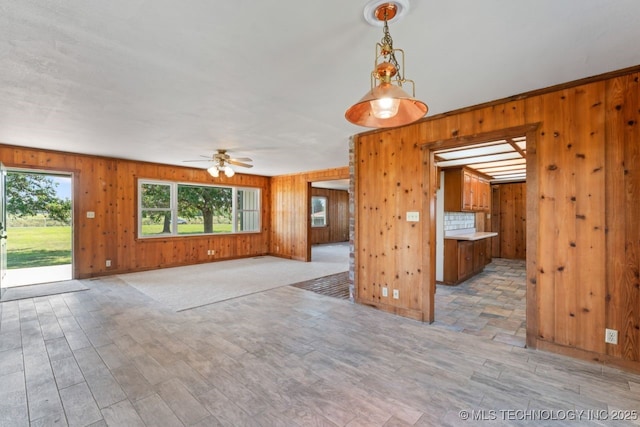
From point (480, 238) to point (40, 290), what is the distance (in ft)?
26.0

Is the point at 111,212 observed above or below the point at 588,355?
above

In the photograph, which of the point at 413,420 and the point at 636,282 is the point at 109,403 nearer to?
the point at 413,420

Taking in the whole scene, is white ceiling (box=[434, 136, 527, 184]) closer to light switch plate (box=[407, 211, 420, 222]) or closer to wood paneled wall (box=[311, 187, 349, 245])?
light switch plate (box=[407, 211, 420, 222])

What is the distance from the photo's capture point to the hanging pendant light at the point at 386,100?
53.3 inches

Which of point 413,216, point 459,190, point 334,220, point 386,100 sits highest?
point 386,100

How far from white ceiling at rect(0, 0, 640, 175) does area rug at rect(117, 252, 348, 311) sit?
102 inches

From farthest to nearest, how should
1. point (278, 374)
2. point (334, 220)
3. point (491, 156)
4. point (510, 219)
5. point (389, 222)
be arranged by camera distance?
point (334, 220), point (510, 219), point (491, 156), point (389, 222), point (278, 374)

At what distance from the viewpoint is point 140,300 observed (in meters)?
4.09

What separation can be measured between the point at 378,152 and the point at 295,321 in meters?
2.42

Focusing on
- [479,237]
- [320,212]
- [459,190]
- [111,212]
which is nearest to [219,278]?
[111,212]

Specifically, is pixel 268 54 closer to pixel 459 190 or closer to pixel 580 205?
pixel 580 205

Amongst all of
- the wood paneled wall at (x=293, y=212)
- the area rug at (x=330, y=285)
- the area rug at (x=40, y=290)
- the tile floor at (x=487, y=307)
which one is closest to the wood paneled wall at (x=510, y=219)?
the tile floor at (x=487, y=307)

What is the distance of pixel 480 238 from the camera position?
5.49 m

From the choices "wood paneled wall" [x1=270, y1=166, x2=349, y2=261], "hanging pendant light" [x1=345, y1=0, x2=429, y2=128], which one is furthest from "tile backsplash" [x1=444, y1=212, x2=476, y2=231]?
"hanging pendant light" [x1=345, y1=0, x2=429, y2=128]
